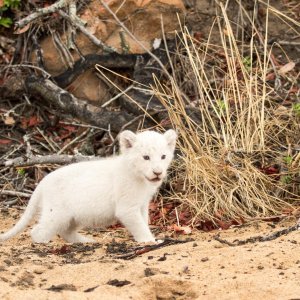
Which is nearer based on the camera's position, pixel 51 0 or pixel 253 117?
pixel 253 117

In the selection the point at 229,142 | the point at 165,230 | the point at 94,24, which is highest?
the point at 94,24

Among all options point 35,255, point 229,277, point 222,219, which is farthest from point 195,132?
point 229,277

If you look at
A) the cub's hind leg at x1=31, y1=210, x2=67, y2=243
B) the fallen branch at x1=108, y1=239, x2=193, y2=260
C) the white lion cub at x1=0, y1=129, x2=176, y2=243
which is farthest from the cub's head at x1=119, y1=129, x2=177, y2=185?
the cub's hind leg at x1=31, y1=210, x2=67, y2=243

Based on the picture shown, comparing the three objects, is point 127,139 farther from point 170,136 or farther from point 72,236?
point 72,236

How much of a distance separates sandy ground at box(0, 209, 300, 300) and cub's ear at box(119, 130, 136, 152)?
1067 mm

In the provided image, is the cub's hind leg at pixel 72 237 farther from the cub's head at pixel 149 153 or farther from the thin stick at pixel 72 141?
the thin stick at pixel 72 141

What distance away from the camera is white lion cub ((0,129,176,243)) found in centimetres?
719

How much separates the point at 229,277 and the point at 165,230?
257 centimetres

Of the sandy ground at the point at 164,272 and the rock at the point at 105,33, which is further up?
the rock at the point at 105,33

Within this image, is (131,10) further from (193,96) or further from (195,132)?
(195,132)

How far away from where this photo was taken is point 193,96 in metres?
10.6

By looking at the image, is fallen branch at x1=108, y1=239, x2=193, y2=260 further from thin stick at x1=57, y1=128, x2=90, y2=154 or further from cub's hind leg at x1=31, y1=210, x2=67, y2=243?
thin stick at x1=57, y1=128, x2=90, y2=154

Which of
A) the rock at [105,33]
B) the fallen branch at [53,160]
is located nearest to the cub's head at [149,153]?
the fallen branch at [53,160]

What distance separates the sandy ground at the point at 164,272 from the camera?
5129 millimetres
